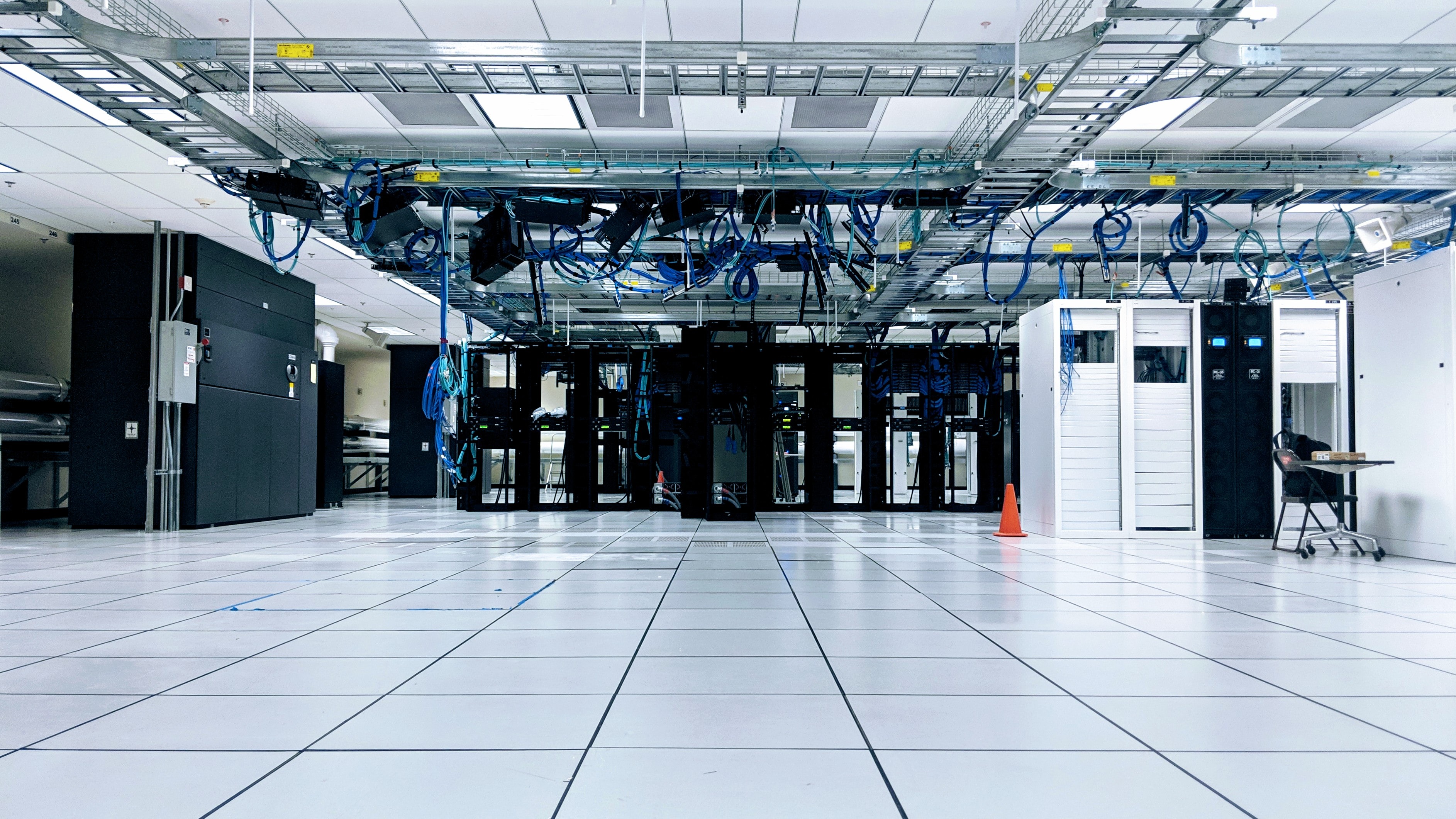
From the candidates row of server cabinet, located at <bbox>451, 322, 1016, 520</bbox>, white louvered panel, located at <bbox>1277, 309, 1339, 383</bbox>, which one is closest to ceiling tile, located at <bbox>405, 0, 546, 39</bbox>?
row of server cabinet, located at <bbox>451, 322, 1016, 520</bbox>

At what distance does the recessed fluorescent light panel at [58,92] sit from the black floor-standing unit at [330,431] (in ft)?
24.4

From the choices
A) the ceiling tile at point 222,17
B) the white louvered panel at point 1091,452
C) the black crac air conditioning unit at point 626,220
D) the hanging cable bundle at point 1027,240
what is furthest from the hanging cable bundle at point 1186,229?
the ceiling tile at point 222,17

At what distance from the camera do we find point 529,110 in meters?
5.84

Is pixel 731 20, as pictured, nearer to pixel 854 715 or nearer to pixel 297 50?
pixel 297 50

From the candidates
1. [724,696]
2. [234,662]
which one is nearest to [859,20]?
[724,696]

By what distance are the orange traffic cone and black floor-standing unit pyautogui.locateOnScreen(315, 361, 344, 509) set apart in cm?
1016

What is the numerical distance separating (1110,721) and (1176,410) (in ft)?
21.4

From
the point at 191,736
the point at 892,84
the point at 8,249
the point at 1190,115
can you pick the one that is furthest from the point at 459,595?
the point at 8,249

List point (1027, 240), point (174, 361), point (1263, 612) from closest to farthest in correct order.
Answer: point (1263, 612) < point (174, 361) < point (1027, 240)

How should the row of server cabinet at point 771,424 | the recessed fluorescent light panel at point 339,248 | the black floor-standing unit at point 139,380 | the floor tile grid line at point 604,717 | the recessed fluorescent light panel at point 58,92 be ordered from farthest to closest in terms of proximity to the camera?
1. the row of server cabinet at point 771,424
2. the recessed fluorescent light panel at point 339,248
3. the black floor-standing unit at point 139,380
4. the recessed fluorescent light panel at point 58,92
5. the floor tile grid line at point 604,717

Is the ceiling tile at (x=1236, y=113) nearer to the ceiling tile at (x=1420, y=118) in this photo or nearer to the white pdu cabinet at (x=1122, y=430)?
the ceiling tile at (x=1420, y=118)

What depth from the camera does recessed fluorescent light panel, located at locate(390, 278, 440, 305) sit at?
1020 cm

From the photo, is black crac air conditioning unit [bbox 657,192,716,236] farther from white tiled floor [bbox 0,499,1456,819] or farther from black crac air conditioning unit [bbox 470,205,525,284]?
white tiled floor [bbox 0,499,1456,819]

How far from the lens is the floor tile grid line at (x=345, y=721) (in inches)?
59.4
